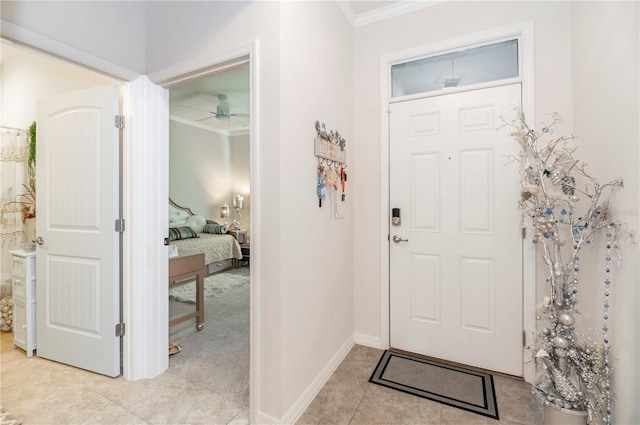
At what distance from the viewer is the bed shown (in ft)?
15.2

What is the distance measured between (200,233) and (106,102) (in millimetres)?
3788

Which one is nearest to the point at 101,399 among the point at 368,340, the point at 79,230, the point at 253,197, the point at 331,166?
the point at 79,230

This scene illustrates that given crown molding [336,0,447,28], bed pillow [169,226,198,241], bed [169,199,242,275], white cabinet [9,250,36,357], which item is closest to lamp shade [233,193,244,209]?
bed [169,199,242,275]

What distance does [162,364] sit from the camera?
211cm

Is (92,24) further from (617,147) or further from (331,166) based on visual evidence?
(617,147)

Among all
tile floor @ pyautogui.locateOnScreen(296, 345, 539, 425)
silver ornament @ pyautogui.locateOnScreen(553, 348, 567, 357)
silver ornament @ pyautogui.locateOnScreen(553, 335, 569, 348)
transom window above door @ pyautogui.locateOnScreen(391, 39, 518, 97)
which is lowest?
tile floor @ pyautogui.locateOnScreen(296, 345, 539, 425)

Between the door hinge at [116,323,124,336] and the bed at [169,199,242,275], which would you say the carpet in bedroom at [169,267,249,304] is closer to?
the bed at [169,199,242,275]

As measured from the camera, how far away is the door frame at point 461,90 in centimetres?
198

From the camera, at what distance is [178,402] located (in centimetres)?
179

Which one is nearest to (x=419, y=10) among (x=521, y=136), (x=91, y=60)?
(x=521, y=136)

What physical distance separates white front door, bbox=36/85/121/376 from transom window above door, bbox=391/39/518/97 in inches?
85.4

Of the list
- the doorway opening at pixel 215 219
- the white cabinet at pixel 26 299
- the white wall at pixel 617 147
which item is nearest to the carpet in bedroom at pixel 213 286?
the doorway opening at pixel 215 219

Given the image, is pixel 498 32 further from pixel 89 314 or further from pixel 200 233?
pixel 200 233

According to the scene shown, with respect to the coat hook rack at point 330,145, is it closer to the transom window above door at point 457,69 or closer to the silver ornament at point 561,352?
the transom window above door at point 457,69
